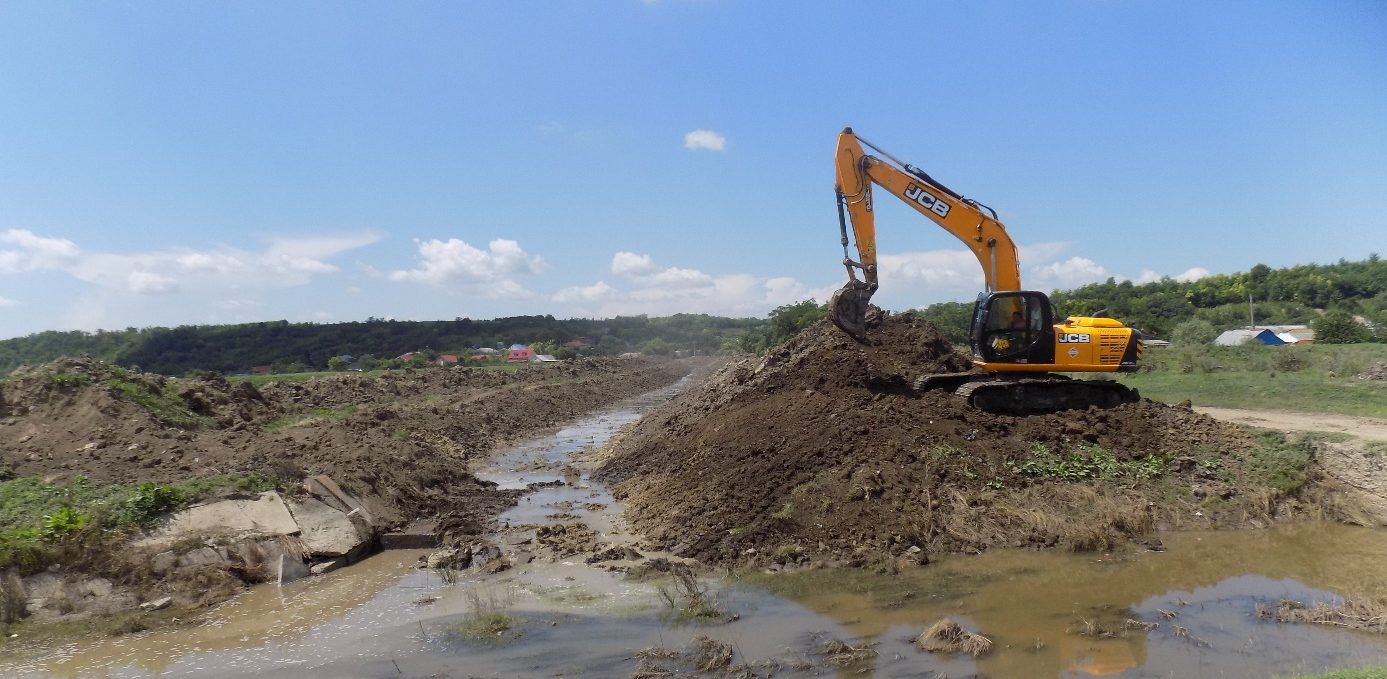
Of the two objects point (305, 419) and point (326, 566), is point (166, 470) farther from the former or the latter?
point (305, 419)

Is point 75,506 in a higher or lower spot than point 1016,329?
lower

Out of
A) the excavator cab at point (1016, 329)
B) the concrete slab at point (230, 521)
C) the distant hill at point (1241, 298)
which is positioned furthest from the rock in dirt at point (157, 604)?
the distant hill at point (1241, 298)

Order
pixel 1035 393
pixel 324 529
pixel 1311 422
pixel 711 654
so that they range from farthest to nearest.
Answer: pixel 1311 422
pixel 1035 393
pixel 324 529
pixel 711 654

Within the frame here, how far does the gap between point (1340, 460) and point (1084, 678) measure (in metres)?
7.33

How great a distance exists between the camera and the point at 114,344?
63.8 meters

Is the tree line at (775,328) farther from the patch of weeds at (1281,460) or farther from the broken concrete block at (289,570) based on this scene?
A: the broken concrete block at (289,570)

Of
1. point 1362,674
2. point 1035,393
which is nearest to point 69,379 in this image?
point 1035,393

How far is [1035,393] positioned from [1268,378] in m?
11.4

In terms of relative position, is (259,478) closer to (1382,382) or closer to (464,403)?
(464,403)

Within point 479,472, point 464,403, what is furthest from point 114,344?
point 479,472

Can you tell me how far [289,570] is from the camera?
930 cm

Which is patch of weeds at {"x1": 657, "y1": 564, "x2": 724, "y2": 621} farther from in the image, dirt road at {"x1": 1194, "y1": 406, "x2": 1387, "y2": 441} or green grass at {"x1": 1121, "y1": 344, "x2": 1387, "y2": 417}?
green grass at {"x1": 1121, "y1": 344, "x2": 1387, "y2": 417}

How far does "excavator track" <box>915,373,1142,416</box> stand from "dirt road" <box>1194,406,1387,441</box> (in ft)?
8.46

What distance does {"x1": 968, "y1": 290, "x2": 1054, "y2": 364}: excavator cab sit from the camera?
1280 cm
